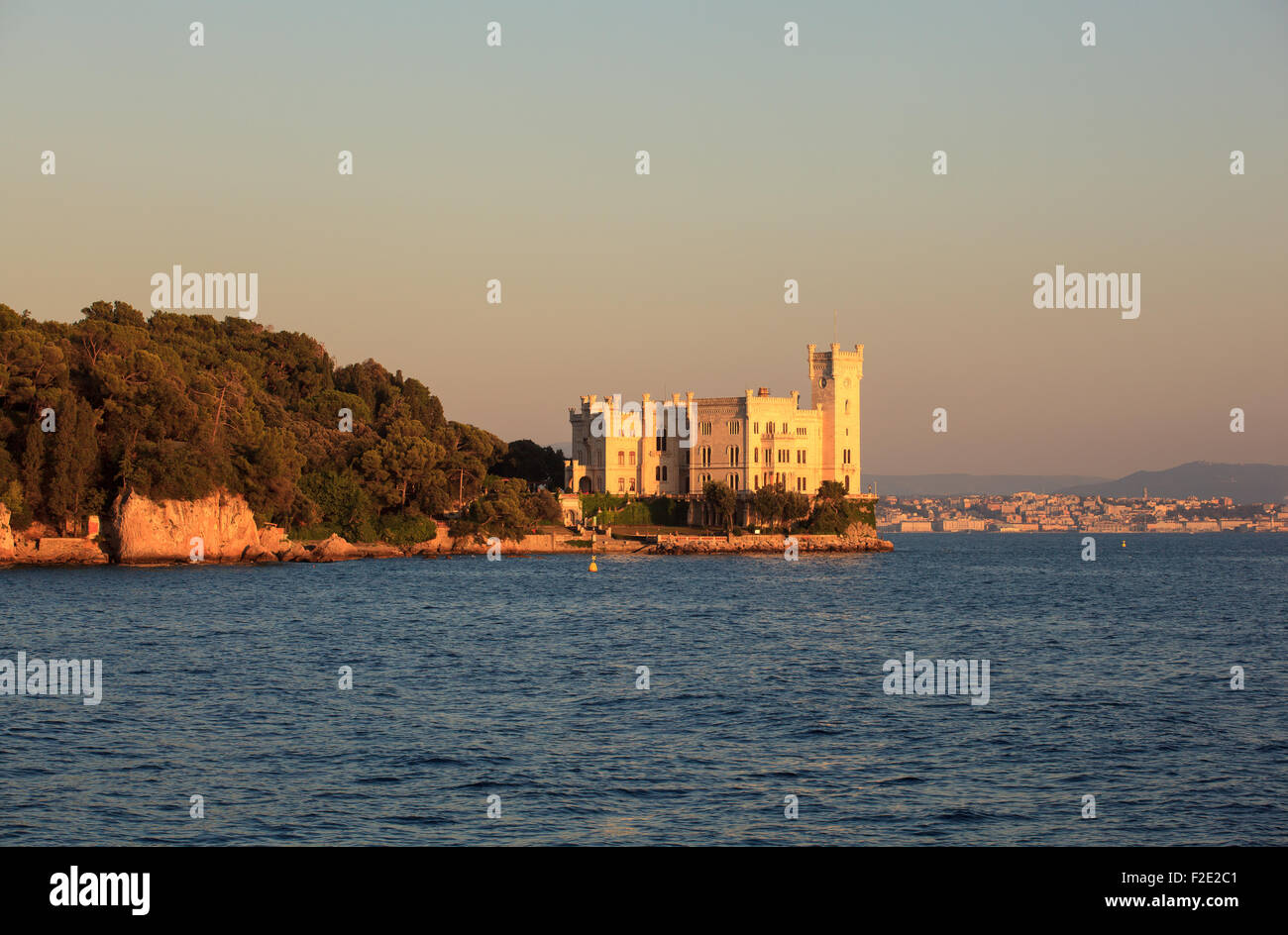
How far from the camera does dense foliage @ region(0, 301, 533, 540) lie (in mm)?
61156

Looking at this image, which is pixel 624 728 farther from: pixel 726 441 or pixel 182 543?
pixel 726 441

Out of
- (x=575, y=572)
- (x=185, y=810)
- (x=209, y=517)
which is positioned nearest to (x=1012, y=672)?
(x=185, y=810)

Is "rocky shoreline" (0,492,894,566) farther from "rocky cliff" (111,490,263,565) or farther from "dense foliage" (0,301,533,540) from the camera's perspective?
"dense foliage" (0,301,533,540)

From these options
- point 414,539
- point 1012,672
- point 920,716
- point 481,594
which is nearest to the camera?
point 920,716

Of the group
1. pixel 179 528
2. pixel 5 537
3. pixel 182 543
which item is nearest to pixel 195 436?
pixel 179 528

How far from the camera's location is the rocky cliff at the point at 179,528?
206ft

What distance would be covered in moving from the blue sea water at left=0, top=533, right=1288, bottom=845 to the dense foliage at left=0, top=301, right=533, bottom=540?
56.6 ft

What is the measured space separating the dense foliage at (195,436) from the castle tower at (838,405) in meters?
24.8

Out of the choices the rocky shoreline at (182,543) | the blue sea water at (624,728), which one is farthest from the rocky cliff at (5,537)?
the blue sea water at (624,728)
